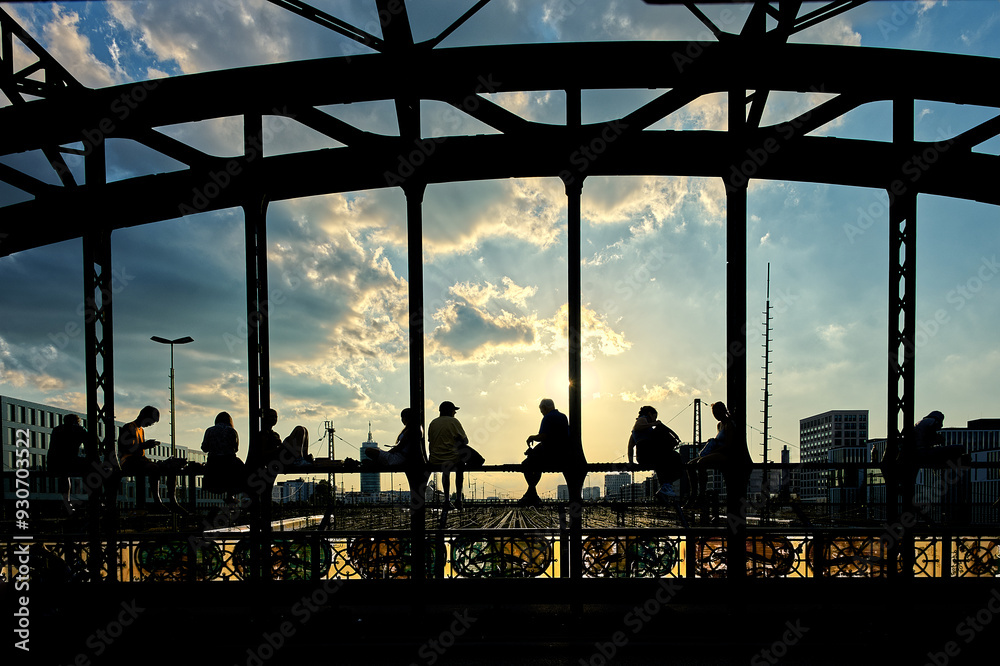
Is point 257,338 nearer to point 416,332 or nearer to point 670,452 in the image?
point 416,332

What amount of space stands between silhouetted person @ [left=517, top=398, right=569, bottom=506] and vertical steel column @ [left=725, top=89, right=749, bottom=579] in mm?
2024

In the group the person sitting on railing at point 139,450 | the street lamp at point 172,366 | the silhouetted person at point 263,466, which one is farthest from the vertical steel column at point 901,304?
the street lamp at point 172,366

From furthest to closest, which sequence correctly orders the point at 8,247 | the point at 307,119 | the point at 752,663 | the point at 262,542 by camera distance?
the point at 8,247 < the point at 307,119 < the point at 262,542 < the point at 752,663

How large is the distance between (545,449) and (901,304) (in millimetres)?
4604

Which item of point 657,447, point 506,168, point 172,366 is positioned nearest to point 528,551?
point 657,447

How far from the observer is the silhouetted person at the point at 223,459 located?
837 cm

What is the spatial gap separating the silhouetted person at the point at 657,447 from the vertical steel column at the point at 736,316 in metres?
1.17

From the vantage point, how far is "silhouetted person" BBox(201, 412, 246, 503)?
837cm

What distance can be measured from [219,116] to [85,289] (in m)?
2.79

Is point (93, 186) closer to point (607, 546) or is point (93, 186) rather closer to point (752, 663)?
point (607, 546)

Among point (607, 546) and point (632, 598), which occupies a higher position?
point (607, 546)

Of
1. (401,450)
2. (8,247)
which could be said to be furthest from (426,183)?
(8,247)

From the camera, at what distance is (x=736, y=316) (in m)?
7.71

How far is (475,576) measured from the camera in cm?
782
